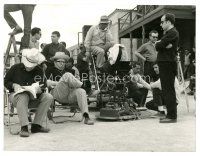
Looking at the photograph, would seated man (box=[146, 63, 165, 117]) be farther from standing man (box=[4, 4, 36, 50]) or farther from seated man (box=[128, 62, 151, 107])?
standing man (box=[4, 4, 36, 50])

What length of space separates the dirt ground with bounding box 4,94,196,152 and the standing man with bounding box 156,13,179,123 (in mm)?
247

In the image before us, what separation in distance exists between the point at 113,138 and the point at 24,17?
2234 mm

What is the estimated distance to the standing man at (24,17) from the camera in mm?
5301

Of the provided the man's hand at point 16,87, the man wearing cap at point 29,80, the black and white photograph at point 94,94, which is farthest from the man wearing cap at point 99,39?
the man's hand at point 16,87

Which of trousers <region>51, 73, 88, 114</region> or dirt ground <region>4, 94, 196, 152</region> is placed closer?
dirt ground <region>4, 94, 196, 152</region>

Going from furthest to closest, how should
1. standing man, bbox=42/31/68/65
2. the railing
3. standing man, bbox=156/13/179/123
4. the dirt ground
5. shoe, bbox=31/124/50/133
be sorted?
the railing
standing man, bbox=42/31/68/65
standing man, bbox=156/13/179/123
shoe, bbox=31/124/50/133
the dirt ground

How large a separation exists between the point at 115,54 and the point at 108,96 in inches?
50.4

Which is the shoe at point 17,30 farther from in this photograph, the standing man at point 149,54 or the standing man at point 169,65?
the standing man at point 149,54

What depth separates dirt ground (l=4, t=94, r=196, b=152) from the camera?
4.33m

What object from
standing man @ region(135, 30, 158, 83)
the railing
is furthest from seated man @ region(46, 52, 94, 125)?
the railing

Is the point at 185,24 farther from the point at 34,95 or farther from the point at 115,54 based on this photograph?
the point at 34,95

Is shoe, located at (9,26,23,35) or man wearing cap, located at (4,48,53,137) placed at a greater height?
shoe, located at (9,26,23,35)

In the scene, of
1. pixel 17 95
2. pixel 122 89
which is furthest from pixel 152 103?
pixel 17 95

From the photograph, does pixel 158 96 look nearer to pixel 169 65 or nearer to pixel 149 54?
pixel 169 65
